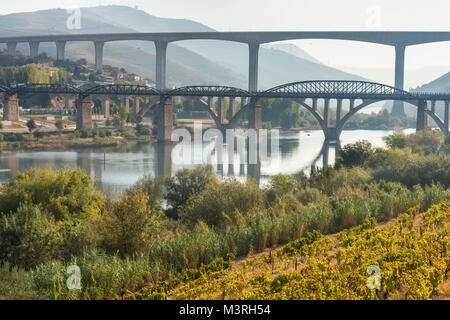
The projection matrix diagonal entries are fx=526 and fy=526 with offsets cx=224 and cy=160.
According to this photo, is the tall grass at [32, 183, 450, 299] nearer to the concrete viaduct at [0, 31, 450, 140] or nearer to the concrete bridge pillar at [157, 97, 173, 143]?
the concrete viaduct at [0, 31, 450, 140]

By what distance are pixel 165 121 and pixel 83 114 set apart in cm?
714

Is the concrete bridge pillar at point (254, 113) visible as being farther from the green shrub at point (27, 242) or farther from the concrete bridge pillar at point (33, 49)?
the concrete bridge pillar at point (33, 49)

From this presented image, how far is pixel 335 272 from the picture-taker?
6.02 m

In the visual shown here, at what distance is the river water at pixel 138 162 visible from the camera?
87.2 feet

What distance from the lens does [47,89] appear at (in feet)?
163

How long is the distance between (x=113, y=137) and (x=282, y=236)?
37200mm

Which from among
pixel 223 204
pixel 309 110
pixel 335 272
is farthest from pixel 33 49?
pixel 335 272

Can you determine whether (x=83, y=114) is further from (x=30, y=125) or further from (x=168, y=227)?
(x=168, y=227)

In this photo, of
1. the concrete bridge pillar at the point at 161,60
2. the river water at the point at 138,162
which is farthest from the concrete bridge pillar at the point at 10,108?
the concrete bridge pillar at the point at 161,60

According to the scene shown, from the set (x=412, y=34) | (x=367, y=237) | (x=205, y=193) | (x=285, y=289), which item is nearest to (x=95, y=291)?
(x=285, y=289)

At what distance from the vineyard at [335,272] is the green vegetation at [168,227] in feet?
0.12

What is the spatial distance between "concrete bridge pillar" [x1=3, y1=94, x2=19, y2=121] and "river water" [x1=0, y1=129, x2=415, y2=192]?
1191 cm

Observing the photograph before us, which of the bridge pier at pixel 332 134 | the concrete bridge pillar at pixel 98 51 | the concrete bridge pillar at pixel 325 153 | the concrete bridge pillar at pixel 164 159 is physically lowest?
the concrete bridge pillar at pixel 164 159
